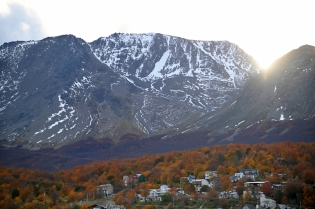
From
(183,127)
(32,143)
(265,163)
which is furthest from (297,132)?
(32,143)

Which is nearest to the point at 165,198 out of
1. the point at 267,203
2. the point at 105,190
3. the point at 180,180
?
the point at 267,203

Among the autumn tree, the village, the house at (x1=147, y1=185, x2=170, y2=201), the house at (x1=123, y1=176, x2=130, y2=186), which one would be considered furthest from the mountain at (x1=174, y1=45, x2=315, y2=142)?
the autumn tree

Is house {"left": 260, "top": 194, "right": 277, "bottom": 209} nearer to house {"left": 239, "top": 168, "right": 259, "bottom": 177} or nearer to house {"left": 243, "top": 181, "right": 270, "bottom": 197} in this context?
house {"left": 243, "top": 181, "right": 270, "bottom": 197}

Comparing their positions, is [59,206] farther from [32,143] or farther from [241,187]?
[32,143]

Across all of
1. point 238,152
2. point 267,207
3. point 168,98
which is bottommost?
point 267,207

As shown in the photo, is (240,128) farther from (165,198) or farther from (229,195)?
(165,198)

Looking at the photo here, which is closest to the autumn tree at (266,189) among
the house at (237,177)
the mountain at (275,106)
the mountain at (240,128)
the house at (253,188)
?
the house at (253,188)
